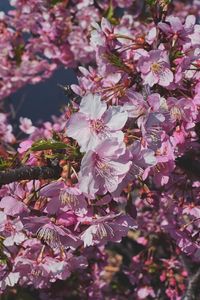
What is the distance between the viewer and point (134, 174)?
5.23 ft

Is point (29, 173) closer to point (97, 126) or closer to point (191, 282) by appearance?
point (97, 126)

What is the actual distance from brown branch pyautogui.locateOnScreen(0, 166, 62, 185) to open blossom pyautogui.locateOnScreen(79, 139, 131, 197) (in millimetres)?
185

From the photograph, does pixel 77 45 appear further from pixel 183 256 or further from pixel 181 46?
pixel 181 46

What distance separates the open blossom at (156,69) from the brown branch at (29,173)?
0.53 meters

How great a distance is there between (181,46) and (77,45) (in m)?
2.92

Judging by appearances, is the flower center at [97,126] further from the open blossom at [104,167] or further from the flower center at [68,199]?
the flower center at [68,199]

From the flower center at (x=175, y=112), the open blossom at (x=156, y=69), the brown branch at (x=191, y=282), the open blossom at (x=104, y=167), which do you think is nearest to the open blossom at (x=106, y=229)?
the open blossom at (x=104, y=167)

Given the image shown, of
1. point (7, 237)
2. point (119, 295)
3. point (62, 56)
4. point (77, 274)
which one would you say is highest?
point (7, 237)

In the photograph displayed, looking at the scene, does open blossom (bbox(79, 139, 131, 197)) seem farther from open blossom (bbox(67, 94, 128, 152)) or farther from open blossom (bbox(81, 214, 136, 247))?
open blossom (bbox(81, 214, 136, 247))

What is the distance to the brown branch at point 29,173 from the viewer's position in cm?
154

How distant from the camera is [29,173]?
1.58m

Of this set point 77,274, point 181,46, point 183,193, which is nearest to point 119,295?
point 77,274

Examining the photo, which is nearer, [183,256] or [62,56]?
[183,256]

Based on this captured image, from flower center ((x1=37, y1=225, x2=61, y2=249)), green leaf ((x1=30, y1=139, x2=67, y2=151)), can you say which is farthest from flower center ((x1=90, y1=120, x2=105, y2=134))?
flower center ((x1=37, y1=225, x2=61, y2=249))
